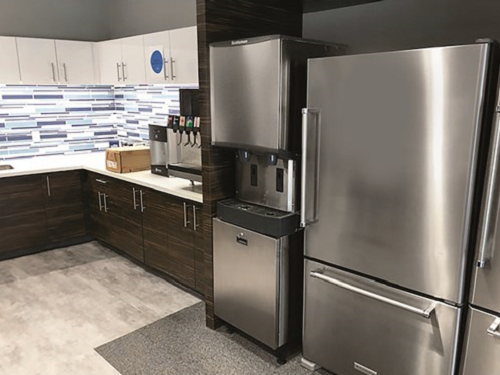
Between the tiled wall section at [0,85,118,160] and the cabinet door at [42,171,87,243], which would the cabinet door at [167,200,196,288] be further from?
the tiled wall section at [0,85,118,160]

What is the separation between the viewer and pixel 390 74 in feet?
6.05

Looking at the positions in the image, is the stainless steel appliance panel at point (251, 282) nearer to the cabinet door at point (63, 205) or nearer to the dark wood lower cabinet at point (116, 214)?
the dark wood lower cabinet at point (116, 214)

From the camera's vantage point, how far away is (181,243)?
3291 mm

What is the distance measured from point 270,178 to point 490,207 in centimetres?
118

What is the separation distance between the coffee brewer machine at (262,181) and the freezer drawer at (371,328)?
0.54ft

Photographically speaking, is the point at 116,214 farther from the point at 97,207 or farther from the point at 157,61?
the point at 157,61

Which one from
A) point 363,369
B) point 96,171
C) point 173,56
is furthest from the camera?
point 96,171

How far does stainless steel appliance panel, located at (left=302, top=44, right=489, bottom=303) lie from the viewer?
5.53 feet

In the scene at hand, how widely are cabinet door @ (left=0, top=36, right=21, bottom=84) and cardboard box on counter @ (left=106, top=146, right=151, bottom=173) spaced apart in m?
1.17

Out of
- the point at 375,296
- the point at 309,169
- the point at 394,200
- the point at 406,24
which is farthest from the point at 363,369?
the point at 406,24

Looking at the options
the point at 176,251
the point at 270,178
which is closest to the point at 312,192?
the point at 270,178

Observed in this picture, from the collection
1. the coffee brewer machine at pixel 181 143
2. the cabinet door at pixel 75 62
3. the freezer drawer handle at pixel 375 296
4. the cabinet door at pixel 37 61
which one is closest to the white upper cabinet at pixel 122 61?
the cabinet door at pixel 75 62

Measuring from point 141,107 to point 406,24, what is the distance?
2932 mm

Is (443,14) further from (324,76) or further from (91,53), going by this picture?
(91,53)
